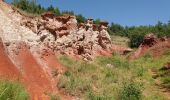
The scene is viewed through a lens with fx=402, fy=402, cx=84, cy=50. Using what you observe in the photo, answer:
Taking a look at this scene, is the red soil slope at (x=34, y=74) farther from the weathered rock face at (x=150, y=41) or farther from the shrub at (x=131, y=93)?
the weathered rock face at (x=150, y=41)

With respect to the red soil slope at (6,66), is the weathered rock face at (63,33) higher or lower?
higher

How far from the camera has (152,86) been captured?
28594 millimetres

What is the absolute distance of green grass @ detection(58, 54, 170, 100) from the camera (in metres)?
21.4

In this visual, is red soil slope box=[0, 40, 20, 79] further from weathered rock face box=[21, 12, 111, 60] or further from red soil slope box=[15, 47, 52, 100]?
weathered rock face box=[21, 12, 111, 60]

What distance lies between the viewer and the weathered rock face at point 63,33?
26.3 m

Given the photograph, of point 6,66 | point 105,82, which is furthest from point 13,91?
point 105,82

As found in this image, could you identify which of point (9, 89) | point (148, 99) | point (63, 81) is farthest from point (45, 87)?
point (9, 89)

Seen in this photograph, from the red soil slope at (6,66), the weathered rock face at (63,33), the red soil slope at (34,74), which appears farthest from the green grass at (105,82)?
the red soil slope at (6,66)

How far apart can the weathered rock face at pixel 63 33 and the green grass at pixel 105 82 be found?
5.07 feet

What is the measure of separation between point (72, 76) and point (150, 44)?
25.0 metres

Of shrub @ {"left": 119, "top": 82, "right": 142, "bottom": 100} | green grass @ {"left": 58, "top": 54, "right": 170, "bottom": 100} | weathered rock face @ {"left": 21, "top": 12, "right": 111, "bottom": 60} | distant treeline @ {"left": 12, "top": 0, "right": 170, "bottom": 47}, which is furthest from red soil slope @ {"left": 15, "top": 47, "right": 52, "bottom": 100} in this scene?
distant treeline @ {"left": 12, "top": 0, "right": 170, "bottom": 47}

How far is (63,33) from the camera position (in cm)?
2984

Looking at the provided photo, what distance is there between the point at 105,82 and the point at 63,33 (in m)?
6.58

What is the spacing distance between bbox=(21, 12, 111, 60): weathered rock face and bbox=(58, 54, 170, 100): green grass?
5.07 ft
